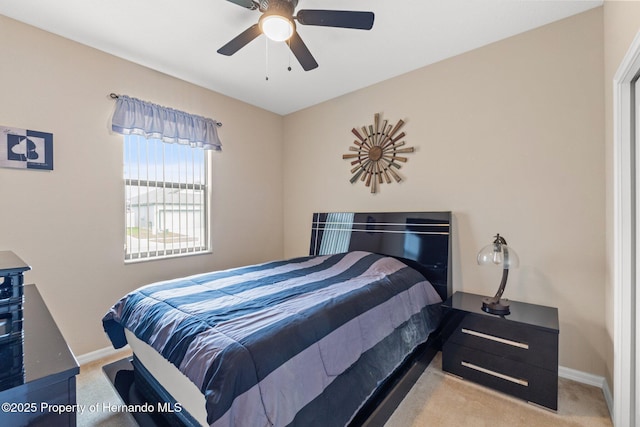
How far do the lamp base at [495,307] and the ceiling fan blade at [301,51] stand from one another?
228cm

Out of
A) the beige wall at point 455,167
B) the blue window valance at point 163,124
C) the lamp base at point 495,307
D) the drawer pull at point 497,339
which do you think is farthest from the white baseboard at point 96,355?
the lamp base at point 495,307

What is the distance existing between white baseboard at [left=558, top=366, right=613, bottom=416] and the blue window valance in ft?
12.8

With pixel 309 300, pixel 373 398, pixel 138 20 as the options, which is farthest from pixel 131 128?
pixel 373 398

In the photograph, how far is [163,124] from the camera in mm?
2852

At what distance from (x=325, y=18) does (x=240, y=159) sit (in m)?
2.26

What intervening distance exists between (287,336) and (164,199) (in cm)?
242

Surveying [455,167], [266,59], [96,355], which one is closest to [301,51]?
[266,59]

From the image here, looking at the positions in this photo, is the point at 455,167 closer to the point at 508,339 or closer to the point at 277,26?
the point at 508,339

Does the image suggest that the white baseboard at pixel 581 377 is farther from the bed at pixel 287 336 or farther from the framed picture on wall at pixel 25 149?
the framed picture on wall at pixel 25 149

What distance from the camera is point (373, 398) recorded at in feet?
5.52

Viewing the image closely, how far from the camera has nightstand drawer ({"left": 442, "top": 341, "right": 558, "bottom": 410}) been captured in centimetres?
180

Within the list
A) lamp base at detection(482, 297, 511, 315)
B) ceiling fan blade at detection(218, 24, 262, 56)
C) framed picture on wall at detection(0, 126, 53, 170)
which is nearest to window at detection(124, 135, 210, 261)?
framed picture on wall at detection(0, 126, 53, 170)

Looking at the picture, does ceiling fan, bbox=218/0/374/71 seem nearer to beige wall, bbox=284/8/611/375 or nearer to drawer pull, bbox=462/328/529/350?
beige wall, bbox=284/8/611/375

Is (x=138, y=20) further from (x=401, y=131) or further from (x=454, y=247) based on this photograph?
(x=454, y=247)
